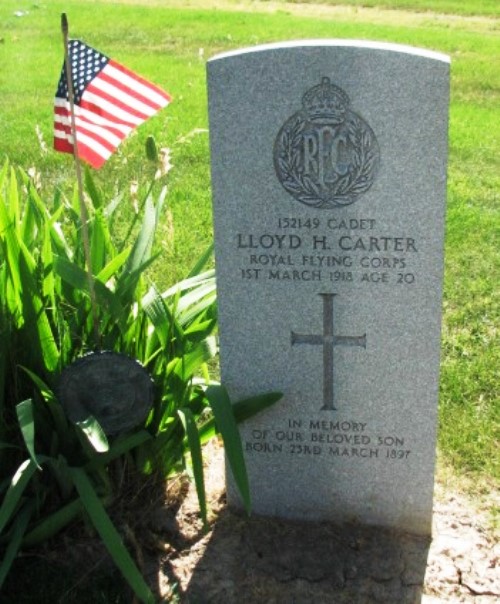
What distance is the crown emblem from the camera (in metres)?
2.72

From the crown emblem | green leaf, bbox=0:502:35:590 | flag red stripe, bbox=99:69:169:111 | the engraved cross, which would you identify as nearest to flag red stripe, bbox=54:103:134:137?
flag red stripe, bbox=99:69:169:111

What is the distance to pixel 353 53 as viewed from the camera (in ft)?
8.75

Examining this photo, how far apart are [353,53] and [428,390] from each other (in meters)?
1.14

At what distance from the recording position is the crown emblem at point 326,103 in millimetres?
2717

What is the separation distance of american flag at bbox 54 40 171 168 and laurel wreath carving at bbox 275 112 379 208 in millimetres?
705

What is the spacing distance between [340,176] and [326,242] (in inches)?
8.7

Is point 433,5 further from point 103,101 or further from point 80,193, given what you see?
point 80,193

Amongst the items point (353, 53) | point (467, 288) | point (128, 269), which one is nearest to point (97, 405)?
point (128, 269)

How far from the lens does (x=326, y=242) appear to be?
291cm

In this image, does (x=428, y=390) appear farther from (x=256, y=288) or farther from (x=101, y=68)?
(x=101, y=68)

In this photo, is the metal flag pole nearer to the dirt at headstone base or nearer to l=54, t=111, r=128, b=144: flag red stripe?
l=54, t=111, r=128, b=144: flag red stripe

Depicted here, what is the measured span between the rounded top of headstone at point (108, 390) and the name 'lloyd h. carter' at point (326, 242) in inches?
21.3

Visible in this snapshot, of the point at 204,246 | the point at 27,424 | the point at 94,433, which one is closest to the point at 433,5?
the point at 204,246

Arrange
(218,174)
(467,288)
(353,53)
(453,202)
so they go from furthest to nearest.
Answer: (453,202), (467,288), (218,174), (353,53)
